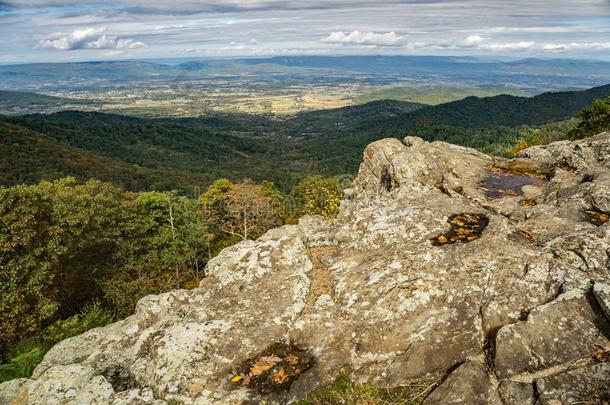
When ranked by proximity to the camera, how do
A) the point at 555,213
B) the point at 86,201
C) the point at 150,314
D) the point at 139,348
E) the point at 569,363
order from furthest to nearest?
the point at 86,201, the point at 555,213, the point at 150,314, the point at 139,348, the point at 569,363

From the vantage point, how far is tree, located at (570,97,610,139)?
50062 mm

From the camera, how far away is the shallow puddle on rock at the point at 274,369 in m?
8.15

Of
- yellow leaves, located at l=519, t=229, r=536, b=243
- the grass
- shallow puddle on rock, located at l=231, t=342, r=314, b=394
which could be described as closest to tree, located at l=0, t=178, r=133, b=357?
shallow puddle on rock, located at l=231, t=342, r=314, b=394

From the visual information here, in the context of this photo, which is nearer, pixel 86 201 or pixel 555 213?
pixel 555 213

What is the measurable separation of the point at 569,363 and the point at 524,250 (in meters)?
3.34

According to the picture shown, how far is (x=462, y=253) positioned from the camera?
33.5 feet

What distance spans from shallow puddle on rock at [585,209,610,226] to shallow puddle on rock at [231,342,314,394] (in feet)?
28.2

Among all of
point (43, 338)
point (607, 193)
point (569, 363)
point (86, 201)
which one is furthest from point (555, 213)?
point (86, 201)

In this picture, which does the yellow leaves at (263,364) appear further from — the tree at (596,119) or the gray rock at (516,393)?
the tree at (596,119)

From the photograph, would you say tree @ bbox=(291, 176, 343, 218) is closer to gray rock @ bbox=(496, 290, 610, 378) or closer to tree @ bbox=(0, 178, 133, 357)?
tree @ bbox=(0, 178, 133, 357)

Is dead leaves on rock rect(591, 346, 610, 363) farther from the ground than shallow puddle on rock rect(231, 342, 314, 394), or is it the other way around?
dead leaves on rock rect(591, 346, 610, 363)

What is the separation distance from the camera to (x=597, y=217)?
11797 millimetres

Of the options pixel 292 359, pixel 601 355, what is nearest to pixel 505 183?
pixel 601 355

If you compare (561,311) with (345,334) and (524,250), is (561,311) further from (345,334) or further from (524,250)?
(345,334)
